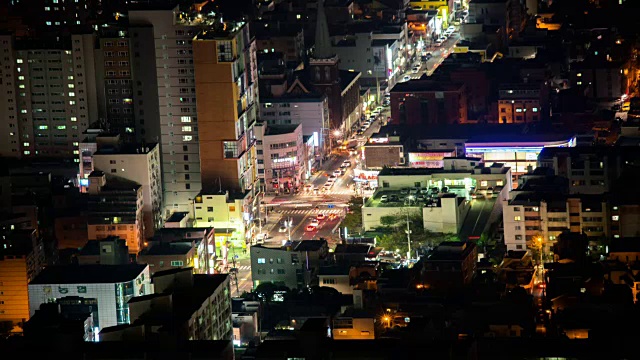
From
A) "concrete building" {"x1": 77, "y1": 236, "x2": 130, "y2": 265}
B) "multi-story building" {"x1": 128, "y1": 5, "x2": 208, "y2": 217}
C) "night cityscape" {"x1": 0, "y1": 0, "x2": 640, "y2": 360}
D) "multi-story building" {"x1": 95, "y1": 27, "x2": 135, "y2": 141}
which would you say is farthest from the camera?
"multi-story building" {"x1": 95, "y1": 27, "x2": 135, "y2": 141}

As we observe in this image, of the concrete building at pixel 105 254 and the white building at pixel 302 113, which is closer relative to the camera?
the concrete building at pixel 105 254

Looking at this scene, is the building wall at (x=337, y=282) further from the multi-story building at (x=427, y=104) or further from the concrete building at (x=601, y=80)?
the concrete building at (x=601, y=80)

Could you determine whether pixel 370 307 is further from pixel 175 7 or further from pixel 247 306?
pixel 175 7

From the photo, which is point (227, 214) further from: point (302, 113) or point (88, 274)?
point (88, 274)

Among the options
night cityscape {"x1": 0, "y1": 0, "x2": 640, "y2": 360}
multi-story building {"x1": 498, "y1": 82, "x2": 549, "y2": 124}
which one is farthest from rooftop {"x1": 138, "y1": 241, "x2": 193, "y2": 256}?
multi-story building {"x1": 498, "y1": 82, "x2": 549, "y2": 124}

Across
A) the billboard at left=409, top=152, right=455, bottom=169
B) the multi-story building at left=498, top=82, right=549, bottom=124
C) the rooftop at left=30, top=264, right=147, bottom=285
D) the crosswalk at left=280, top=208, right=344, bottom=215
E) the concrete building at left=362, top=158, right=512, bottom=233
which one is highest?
the multi-story building at left=498, top=82, right=549, bottom=124

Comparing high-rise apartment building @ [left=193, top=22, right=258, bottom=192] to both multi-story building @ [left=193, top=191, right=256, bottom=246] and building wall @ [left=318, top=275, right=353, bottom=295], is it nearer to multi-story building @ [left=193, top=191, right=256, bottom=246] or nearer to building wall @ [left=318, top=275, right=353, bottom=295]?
multi-story building @ [left=193, top=191, right=256, bottom=246]

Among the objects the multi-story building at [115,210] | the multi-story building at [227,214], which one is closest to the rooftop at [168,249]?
the multi-story building at [115,210]
